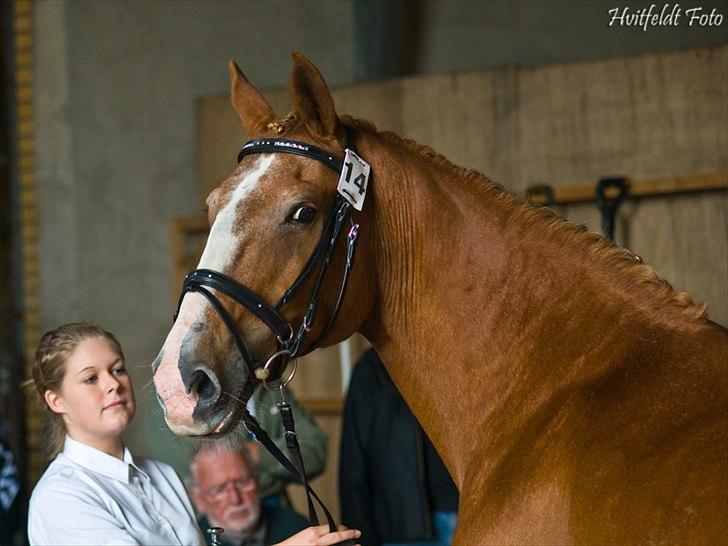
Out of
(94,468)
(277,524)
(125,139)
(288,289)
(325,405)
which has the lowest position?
(277,524)

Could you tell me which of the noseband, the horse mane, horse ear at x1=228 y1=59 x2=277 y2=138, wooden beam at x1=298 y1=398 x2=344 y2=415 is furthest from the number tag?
wooden beam at x1=298 y1=398 x2=344 y2=415

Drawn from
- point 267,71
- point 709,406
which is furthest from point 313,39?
point 709,406

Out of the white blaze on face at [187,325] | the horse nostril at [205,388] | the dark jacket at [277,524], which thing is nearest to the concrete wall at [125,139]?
the dark jacket at [277,524]

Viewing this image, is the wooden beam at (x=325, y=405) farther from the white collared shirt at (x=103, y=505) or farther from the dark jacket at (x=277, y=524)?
the white collared shirt at (x=103, y=505)

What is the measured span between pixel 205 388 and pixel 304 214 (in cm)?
41

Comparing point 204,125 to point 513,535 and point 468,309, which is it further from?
point 513,535

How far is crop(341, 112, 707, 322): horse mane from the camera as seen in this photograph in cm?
193

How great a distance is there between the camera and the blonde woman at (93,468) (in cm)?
241

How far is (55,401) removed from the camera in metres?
2.61

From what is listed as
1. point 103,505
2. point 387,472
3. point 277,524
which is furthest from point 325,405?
point 103,505

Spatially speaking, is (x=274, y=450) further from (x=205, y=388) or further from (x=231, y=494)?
(x=231, y=494)

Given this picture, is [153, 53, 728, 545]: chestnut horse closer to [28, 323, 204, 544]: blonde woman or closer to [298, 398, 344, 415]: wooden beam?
[28, 323, 204, 544]: blonde woman

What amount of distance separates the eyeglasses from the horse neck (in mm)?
1086

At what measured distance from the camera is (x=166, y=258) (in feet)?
17.5
